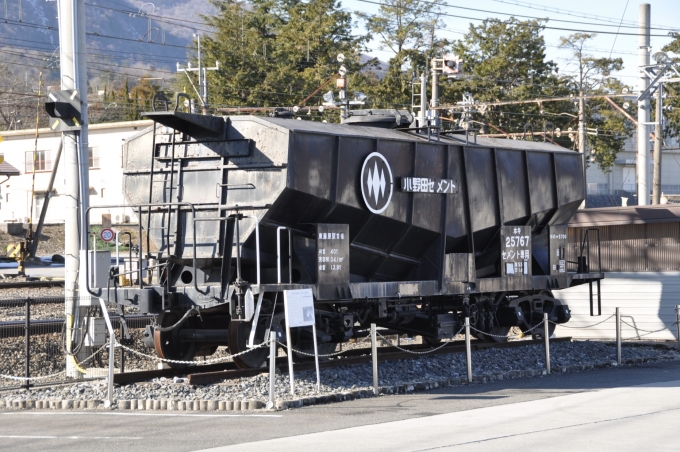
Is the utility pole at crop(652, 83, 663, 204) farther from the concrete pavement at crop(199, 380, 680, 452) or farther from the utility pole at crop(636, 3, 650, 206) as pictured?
the concrete pavement at crop(199, 380, 680, 452)

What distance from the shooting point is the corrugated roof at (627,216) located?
21.8 m

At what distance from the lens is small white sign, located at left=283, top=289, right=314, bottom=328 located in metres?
13.4

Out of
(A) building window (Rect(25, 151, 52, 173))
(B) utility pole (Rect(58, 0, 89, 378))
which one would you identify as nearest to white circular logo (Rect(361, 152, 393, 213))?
(B) utility pole (Rect(58, 0, 89, 378))

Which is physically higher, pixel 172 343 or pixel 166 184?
pixel 166 184

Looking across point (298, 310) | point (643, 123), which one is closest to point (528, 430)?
point (298, 310)

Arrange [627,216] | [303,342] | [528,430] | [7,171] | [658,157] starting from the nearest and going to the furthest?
[528,430]
[303,342]
[627,216]
[658,157]
[7,171]

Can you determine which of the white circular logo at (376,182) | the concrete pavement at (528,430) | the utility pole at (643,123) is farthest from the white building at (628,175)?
the concrete pavement at (528,430)

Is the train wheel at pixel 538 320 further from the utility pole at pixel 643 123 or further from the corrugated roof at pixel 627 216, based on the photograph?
the utility pole at pixel 643 123

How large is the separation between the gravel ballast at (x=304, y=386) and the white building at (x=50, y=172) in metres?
38.2

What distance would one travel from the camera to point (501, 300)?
19.2 m

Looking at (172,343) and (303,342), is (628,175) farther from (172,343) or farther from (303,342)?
(172,343)

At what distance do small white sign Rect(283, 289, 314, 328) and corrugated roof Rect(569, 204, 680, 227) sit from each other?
10937 mm

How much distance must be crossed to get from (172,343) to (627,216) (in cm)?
1204

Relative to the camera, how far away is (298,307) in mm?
13586
